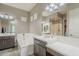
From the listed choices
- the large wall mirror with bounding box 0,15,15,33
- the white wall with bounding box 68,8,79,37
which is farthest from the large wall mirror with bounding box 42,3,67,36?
the large wall mirror with bounding box 0,15,15,33

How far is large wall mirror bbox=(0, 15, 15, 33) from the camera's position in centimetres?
159

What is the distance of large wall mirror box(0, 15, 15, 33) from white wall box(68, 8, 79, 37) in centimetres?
114

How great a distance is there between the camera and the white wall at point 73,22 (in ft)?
4.02

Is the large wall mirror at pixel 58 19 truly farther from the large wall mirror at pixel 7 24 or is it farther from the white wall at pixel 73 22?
the large wall mirror at pixel 7 24

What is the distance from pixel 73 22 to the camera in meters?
1.27

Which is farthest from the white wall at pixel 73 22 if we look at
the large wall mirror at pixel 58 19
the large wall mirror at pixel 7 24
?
the large wall mirror at pixel 7 24

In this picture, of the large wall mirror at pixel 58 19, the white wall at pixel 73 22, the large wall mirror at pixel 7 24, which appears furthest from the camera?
the large wall mirror at pixel 7 24

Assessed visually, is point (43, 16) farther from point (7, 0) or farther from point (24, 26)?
point (7, 0)

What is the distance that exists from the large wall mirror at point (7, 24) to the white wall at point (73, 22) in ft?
3.76

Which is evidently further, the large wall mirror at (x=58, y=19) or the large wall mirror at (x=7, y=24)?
the large wall mirror at (x=7, y=24)

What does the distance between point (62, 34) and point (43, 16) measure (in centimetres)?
76

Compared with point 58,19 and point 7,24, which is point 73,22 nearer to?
point 58,19

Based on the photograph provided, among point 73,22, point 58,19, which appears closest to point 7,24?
point 58,19

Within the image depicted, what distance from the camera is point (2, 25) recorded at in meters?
1.58
